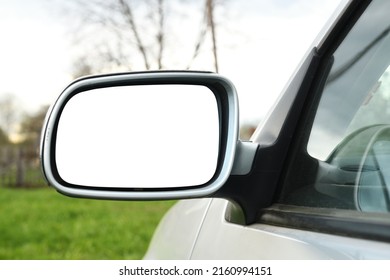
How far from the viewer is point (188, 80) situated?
3.46ft

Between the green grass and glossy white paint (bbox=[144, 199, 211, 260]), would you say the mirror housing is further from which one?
the green grass

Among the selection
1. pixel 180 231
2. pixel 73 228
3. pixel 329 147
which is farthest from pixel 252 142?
pixel 73 228

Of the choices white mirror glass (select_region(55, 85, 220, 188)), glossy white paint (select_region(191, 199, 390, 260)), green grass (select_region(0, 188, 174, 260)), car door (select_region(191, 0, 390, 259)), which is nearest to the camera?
glossy white paint (select_region(191, 199, 390, 260))

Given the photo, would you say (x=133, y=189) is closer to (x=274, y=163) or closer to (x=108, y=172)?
(x=108, y=172)

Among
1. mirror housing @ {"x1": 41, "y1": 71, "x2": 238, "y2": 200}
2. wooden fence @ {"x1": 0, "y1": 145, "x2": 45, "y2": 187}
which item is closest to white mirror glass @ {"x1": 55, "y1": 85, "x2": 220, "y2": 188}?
mirror housing @ {"x1": 41, "y1": 71, "x2": 238, "y2": 200}

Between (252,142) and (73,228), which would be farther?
(73,228)

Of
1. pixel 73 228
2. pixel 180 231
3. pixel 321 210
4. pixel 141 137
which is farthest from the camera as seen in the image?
pixel 73 228

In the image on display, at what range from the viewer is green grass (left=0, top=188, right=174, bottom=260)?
7.50 m

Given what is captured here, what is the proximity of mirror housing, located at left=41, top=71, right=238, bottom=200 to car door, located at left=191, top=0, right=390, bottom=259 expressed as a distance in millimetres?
114

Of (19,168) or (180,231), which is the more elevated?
(180,231)

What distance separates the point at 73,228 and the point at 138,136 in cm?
819

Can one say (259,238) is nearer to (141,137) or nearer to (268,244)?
(268,244)

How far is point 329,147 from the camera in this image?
3.42 ft
